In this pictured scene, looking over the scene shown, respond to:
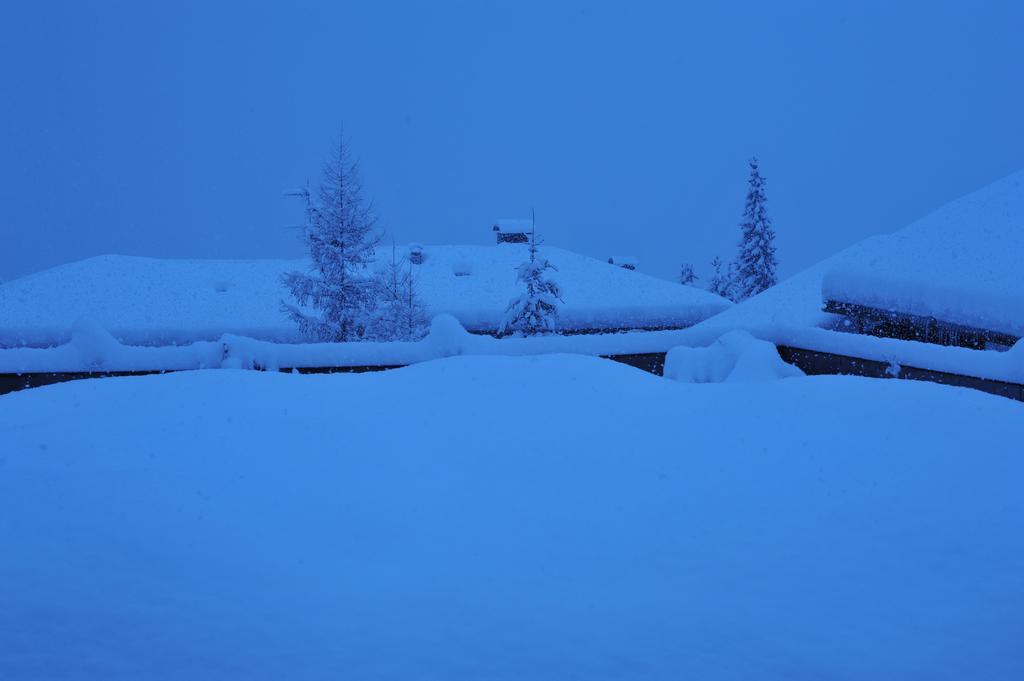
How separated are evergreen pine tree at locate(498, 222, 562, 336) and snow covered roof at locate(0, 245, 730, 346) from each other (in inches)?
113

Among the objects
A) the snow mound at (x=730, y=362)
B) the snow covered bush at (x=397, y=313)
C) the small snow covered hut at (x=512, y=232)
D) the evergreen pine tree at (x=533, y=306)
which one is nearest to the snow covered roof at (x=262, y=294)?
the snow covered bush at (x=397, y=313)

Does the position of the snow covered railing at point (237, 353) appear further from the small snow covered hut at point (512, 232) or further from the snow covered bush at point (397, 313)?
the small snow covered hut at point (512, 232)

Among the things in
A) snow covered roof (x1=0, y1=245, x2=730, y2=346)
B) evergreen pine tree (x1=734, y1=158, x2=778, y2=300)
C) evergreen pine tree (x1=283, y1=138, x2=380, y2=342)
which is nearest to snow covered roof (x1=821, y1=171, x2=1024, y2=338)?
snow covered roof (x1=0, y1=245, x2=730, y2=346)

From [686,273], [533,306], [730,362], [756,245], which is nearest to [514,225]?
[756,245]

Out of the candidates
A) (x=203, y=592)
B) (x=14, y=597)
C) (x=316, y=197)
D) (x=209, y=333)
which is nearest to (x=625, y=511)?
(x=203, y=592)

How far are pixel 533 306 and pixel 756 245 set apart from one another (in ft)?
71.8

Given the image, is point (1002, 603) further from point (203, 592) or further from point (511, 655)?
point (203, 592)

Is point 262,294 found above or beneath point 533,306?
above

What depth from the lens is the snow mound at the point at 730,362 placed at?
31.3 feet

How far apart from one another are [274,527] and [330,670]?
5.08ft

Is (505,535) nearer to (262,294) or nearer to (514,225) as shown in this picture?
(262,294)

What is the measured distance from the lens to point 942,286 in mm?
13641

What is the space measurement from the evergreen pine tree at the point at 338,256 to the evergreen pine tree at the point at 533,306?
13.9 ft

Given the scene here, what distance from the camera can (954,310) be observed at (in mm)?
13391
